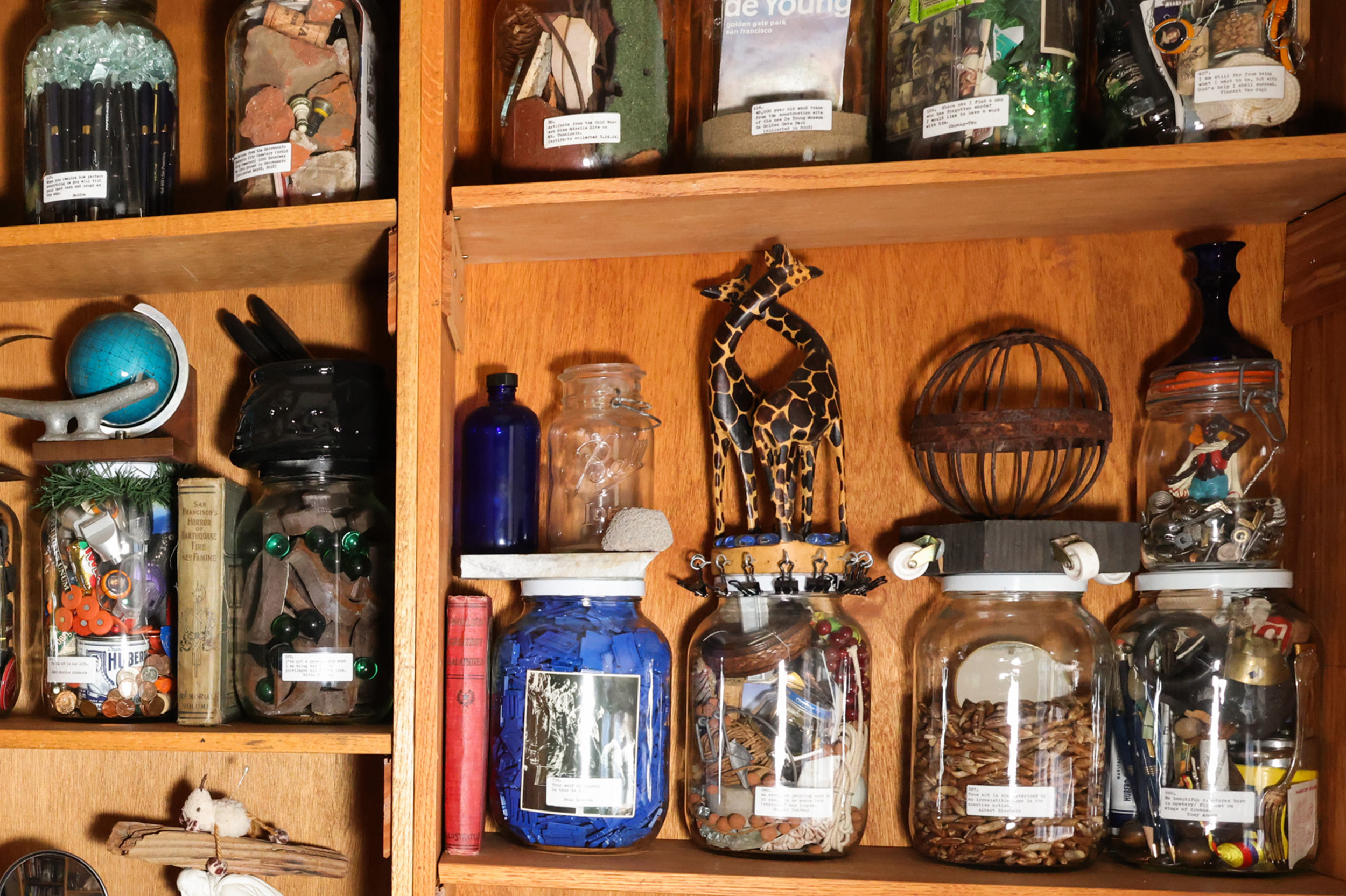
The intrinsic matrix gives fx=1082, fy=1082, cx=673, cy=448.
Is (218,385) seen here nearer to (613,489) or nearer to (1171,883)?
(613,489)

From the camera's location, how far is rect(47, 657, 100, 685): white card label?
3.57ft

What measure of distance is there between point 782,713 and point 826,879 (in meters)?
0.15

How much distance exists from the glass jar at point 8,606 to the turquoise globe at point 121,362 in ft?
0.57

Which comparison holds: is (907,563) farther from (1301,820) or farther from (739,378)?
(1301,820)

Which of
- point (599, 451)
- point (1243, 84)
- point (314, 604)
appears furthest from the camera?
point (599, 451)

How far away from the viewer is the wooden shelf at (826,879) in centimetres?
95

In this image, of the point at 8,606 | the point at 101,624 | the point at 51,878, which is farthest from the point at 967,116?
the point at 51,878

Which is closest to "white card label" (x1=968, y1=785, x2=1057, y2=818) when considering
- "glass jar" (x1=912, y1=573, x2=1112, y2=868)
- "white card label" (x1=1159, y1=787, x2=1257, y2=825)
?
"glass jar" (x1=912, y1=573, x2=1112, y2=868)

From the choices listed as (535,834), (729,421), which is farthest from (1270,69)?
(535,834)

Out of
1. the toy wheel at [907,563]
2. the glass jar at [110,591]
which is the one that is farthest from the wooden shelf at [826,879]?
the glass jar at [110,591]

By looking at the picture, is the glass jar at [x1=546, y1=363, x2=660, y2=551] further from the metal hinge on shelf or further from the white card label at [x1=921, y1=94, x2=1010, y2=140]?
the white card label at [x1=921, y1=94, x2=1010, y2=140]

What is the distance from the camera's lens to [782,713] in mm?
1042

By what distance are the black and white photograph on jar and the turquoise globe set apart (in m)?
0.53

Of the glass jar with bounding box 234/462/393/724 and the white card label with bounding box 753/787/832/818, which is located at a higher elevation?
the glass jar with bounding box 234/462/393/724
